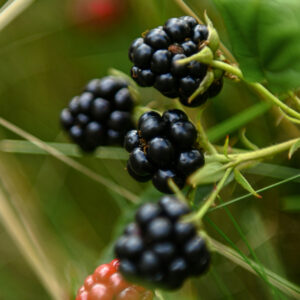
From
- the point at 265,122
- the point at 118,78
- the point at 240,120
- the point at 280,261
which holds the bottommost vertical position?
the point at 280,261

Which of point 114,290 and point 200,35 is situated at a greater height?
point 200,35

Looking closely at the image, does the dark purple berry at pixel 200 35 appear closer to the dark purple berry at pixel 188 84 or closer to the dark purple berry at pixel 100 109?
the dark purple berry at pixel 188 84

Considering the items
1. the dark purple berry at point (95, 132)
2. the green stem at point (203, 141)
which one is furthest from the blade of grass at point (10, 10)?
the green stem at point (203, 141)

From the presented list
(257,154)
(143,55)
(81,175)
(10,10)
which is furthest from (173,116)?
(81,175)

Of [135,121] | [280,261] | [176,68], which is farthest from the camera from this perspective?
[280,261]

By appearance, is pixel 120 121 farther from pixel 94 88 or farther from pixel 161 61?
pixel 161 61

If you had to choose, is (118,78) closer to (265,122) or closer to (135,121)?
(135,121)

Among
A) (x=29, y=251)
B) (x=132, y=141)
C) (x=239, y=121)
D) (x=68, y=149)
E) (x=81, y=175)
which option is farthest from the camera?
(x=81, y=175)

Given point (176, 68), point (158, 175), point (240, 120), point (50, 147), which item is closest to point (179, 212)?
point (158, 175)
